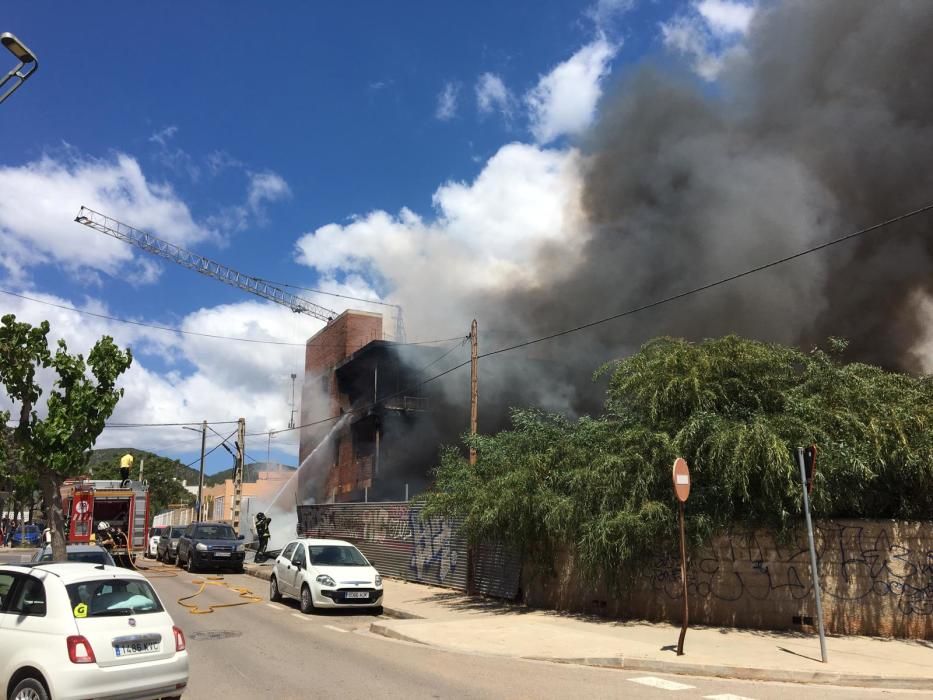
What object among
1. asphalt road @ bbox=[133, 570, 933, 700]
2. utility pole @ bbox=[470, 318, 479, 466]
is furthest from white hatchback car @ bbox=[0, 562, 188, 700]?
utility pole @ bbox=[470, 318, 479, 466]

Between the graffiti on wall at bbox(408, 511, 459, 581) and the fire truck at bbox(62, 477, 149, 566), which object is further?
the fire truck at bbox(62, 477, 149, 566)

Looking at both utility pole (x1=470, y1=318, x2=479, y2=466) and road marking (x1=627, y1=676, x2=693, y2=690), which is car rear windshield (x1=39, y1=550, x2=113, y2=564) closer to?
utility pole (x1=470, y1=318, x2=479, y2=466)

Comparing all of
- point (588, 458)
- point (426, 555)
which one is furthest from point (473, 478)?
point (426, 555)

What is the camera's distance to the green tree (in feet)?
35.4

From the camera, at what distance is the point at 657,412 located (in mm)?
10938

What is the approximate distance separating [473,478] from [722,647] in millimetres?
6016

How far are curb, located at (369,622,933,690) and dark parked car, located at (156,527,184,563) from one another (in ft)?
64.4

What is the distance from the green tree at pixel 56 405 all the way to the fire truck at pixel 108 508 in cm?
1148

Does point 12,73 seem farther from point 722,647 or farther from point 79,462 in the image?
point 722,647

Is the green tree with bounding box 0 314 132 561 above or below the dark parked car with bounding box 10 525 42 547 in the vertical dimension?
above

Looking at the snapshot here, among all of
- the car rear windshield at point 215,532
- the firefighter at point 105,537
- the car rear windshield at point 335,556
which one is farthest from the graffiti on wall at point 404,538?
the firefighter at point 105,537

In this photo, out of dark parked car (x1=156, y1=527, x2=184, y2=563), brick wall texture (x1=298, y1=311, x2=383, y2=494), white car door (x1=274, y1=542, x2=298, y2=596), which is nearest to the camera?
white car door (x1=274, y1=542, x2=298, y2=596)

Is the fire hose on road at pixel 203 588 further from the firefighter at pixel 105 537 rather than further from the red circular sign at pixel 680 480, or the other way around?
the red circular sign at pixel 680 480

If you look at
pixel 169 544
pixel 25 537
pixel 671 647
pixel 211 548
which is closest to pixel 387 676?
pixel 671 647
